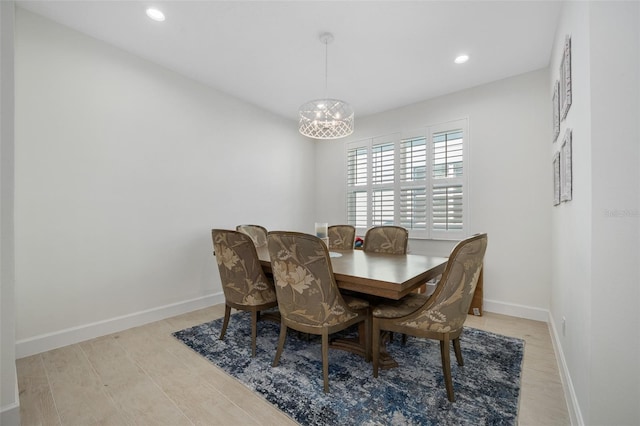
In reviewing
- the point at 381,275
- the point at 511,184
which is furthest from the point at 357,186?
the point at 381,275

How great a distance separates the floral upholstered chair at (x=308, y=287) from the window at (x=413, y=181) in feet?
7.52

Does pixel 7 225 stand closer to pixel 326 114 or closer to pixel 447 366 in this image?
pixel 326 114

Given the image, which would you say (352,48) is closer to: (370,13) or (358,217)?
(370,13)

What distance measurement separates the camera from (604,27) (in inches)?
47.5

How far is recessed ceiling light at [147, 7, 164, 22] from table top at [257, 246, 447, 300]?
2.15 metres

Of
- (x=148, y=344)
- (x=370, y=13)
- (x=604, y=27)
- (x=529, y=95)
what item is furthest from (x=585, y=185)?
(x=148, y=344)

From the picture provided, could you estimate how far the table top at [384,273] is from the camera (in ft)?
5.29

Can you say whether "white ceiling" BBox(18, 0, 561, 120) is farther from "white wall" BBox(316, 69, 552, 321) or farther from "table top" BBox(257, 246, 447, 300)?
"table top" BBox(257, 246, 447, 300)

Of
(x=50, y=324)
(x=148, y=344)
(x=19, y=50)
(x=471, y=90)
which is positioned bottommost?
(x=148, y=344)

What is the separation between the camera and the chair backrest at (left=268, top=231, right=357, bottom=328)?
1682mm

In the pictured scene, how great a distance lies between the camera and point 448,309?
1.65 metres

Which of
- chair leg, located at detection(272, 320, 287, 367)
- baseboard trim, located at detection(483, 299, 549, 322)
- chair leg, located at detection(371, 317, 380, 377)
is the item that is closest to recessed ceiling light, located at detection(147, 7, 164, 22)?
chair leg, located at detection(272, 320, 287, 367)

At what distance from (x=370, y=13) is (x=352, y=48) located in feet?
1.55

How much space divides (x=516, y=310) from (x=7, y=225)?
169 inches
